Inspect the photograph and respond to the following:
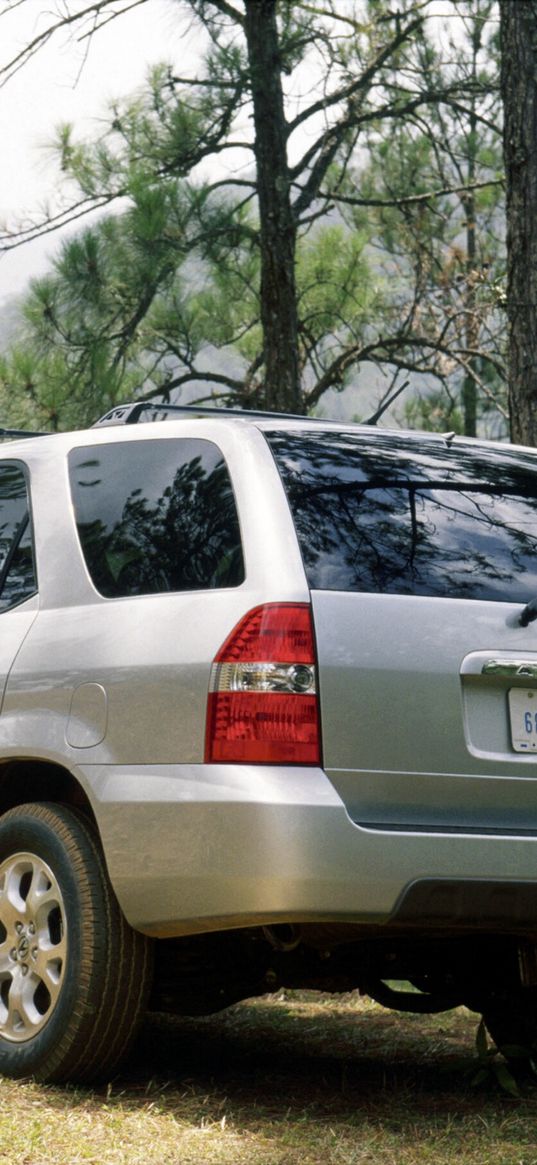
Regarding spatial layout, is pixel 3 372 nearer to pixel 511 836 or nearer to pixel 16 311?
pixel 16 311

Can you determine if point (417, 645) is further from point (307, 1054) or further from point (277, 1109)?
point (307, 1054)

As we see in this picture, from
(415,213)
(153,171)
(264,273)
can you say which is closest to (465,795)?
(264,273)

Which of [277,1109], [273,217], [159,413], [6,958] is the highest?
[273,217]

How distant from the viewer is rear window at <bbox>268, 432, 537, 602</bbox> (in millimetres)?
3842

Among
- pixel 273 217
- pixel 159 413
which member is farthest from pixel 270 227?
pixel 159 413

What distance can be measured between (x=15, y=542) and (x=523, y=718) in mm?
1726

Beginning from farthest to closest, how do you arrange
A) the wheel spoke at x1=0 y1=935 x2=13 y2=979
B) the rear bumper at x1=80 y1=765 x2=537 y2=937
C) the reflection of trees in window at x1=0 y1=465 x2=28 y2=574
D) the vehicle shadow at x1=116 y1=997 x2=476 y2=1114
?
1. the reflection of trees in window at x1=0 y1=465 x2=28 y2=574
2. the vehicle shadow at x1=116 y1=997 x2=476 y2=1114
3. the wheel spoke at x1=0 y1=935 x2=13 y2=979
4. the rear bumper at x1=80 y1=765 x2=537 y2=937

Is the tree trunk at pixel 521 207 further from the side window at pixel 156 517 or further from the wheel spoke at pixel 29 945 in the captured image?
the wheel spoke at pixel 29 945

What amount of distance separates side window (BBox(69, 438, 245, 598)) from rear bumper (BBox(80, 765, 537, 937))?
524 millimetres

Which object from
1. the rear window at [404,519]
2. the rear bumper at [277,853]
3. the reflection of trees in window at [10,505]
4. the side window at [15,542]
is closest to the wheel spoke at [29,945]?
the rear bumper at [277,853]

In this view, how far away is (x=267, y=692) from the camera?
3670 millimetres

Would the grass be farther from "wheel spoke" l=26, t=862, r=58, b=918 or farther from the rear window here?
the rear window

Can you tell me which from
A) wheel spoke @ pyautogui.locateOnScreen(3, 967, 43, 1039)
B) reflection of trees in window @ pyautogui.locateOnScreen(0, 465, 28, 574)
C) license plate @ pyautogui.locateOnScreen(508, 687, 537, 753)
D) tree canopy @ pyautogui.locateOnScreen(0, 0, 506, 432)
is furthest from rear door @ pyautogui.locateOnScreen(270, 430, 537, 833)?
tree canopy @ pyautogui.locateOnScreen(0, 0, 506, 432)

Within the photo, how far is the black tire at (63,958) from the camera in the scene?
4098 mm
